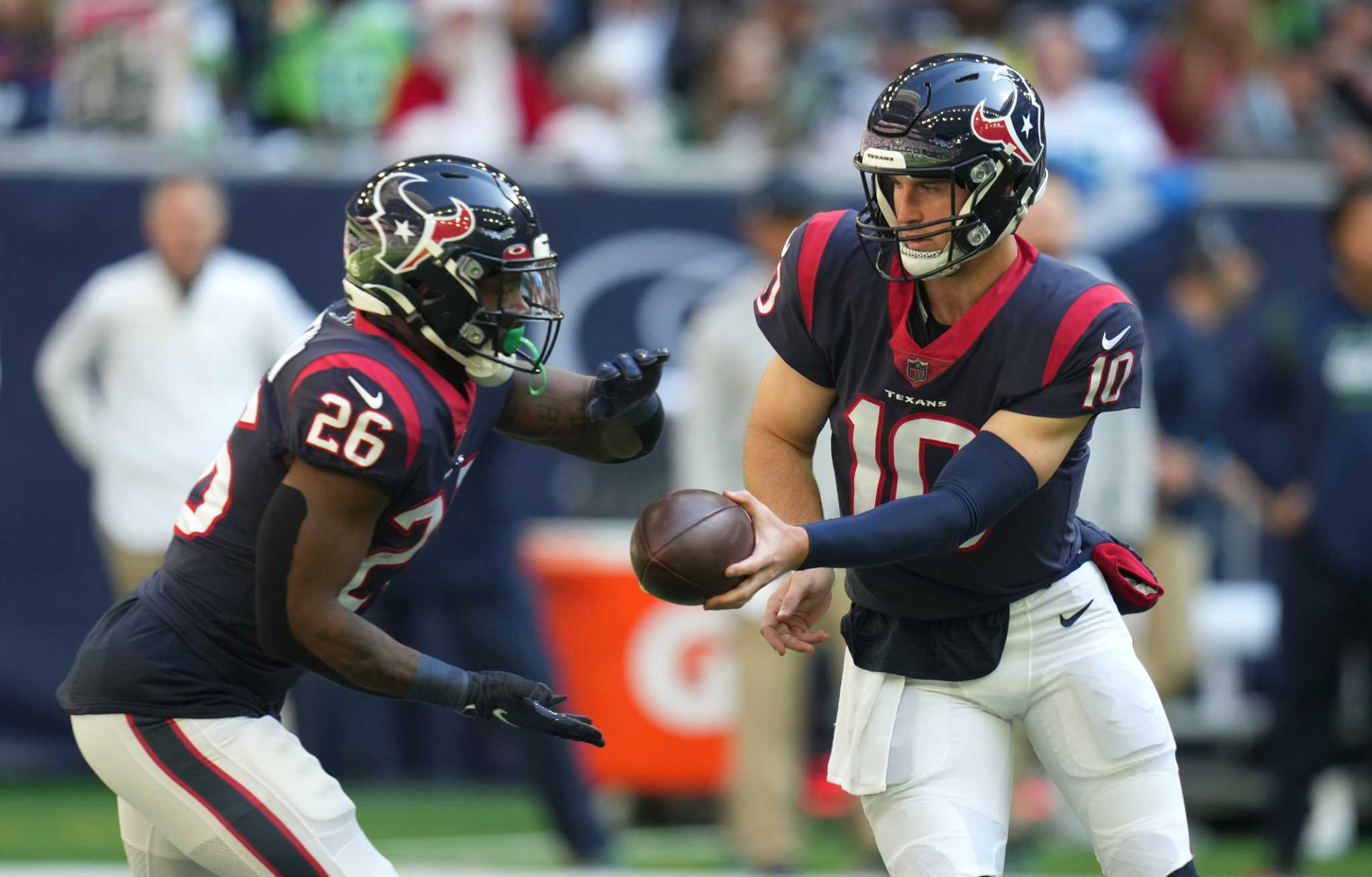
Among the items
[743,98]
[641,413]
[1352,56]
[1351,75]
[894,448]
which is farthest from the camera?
[1352,56]

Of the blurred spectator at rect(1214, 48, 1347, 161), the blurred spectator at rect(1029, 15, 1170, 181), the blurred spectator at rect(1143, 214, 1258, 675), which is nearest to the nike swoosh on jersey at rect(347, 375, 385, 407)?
the blurred spectator at rect(1143, 214, 1258, 675)

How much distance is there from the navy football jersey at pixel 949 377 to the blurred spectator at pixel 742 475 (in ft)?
7.72

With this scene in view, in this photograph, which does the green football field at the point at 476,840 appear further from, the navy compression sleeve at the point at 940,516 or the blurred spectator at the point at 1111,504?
the navy compression sleeve at the point at 940,516

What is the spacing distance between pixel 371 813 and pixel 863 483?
13.4 feet

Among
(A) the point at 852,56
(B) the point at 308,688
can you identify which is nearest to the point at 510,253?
(B) the point at 308,688

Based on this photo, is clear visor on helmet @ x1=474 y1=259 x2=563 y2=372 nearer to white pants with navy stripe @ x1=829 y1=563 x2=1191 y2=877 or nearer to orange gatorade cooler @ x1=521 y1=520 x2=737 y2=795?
white pants with navy stripe @ x1=829 y1=563 x2=1191 y2=877

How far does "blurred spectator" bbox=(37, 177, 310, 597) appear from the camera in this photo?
6434 millimetres

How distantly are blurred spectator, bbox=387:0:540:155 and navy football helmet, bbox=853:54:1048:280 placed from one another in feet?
15.3

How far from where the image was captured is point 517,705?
10.7ft

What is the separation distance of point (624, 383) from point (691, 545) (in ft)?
2.19

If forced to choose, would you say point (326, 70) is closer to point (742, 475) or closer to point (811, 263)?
point (742, 475)

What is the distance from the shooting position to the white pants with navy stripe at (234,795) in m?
3.27

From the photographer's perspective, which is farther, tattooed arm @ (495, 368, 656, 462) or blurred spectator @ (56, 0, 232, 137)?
blurred spectator @ (56, 0, 232, 137)

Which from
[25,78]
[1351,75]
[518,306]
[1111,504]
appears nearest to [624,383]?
[518,306]
